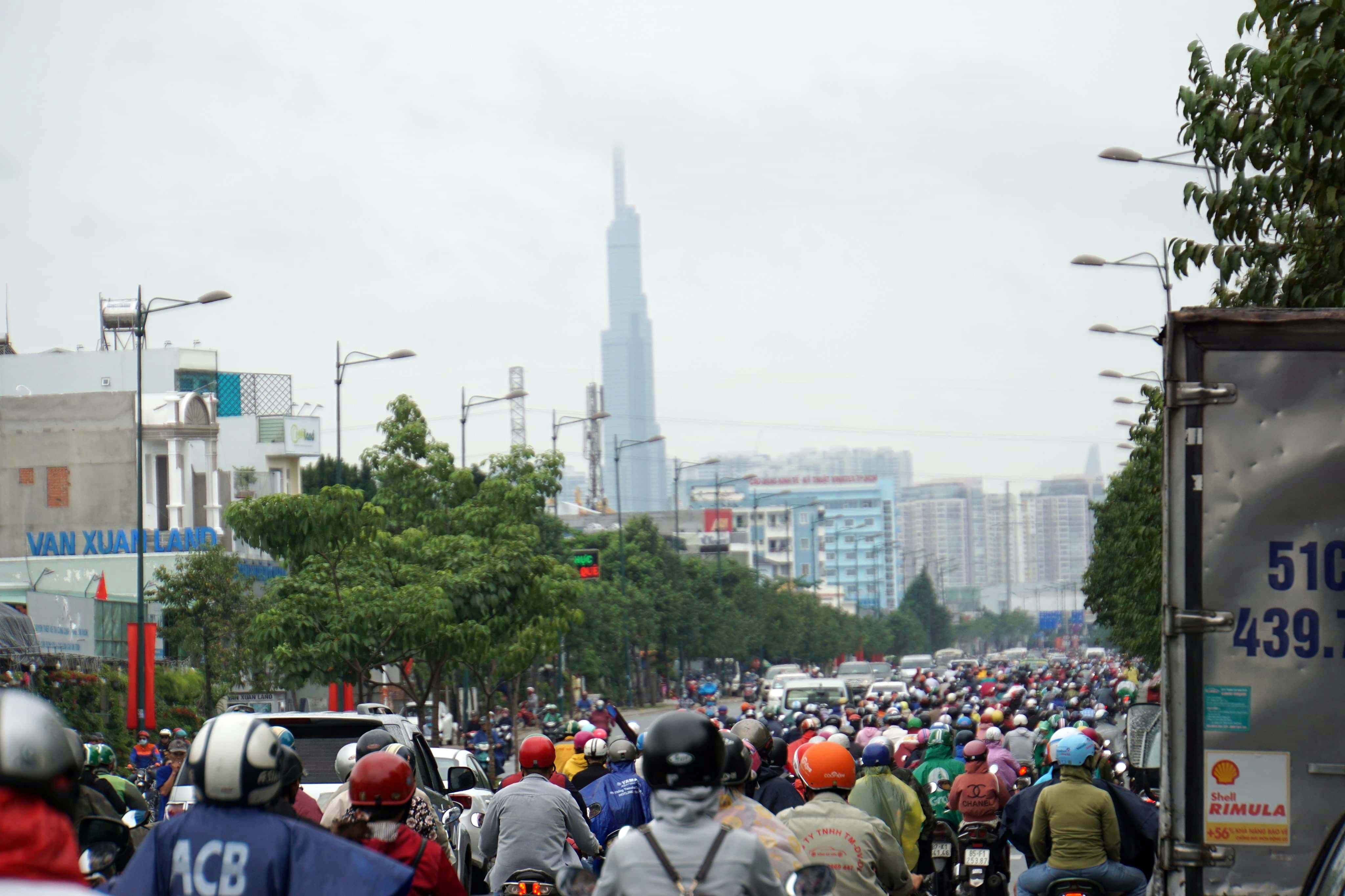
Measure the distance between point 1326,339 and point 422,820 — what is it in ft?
12.5

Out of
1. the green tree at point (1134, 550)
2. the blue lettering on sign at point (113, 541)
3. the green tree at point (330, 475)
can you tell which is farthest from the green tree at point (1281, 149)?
the green tree at point (330, 475)

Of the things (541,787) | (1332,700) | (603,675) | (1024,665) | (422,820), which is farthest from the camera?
(1024,665)

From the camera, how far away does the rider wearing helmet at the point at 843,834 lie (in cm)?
713

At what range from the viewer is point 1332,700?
6281 mm

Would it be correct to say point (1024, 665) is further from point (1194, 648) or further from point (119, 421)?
point (1194, 648)

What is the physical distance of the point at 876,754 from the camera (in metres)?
9.82

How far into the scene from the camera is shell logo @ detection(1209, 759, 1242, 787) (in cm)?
628

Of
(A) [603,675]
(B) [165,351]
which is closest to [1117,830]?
(A) [603,675]

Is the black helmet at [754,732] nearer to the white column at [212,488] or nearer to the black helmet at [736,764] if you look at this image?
the black helmet at [736,764]

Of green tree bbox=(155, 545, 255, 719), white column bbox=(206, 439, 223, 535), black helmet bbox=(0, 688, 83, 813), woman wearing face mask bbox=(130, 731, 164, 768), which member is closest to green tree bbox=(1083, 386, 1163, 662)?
black helmet bbox=(0, 688, 83, 813)

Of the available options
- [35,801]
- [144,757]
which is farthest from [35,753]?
[144,757]

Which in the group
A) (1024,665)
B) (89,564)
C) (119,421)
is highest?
(119,421)

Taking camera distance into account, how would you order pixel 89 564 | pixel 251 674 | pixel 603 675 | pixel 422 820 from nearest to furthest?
pixel 422 820, pixel 251 674, pixel 89 564, pixel 603 675

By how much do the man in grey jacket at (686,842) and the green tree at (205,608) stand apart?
42.6 meters
